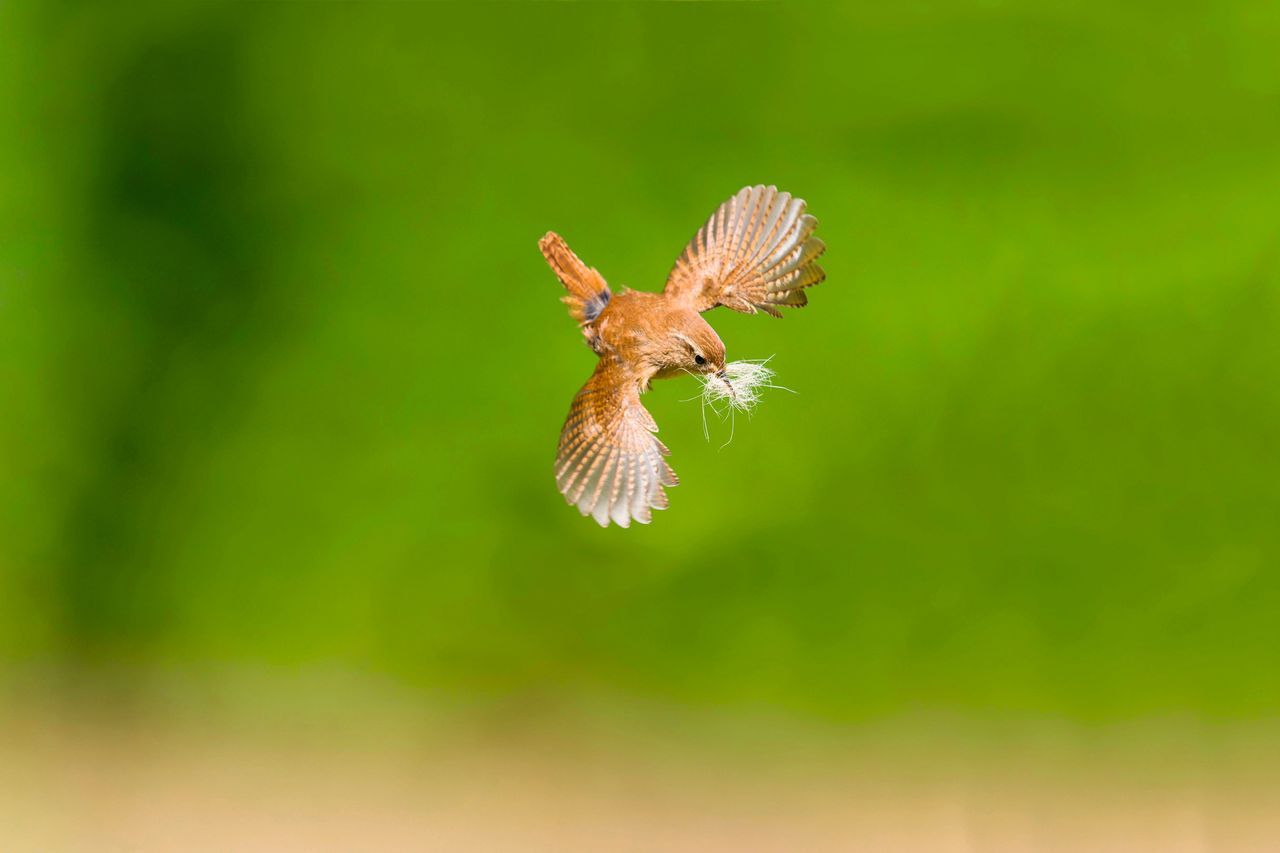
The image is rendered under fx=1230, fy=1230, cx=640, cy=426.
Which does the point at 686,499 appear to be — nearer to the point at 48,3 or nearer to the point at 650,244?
the point at 650,244

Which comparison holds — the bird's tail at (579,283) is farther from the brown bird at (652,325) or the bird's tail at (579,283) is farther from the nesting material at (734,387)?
the nesting material at (734,387)

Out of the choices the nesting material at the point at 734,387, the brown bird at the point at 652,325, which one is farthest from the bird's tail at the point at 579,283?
the nesting material at the point at 734,387

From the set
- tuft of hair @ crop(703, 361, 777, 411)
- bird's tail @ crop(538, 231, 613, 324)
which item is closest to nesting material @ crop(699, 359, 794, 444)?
tuft of hair @ crop(703, 361, 777, 411)

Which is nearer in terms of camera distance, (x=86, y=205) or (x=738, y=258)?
(x=738, y=258)

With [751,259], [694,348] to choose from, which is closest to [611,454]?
[694,348]

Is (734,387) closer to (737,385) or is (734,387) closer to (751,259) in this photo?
(737,385)

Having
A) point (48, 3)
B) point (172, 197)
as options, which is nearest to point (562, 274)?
point (172, 197)

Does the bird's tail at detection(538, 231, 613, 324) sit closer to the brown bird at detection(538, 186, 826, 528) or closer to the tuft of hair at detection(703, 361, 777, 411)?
the brown bird at detection(538, 186, 826, 528)
